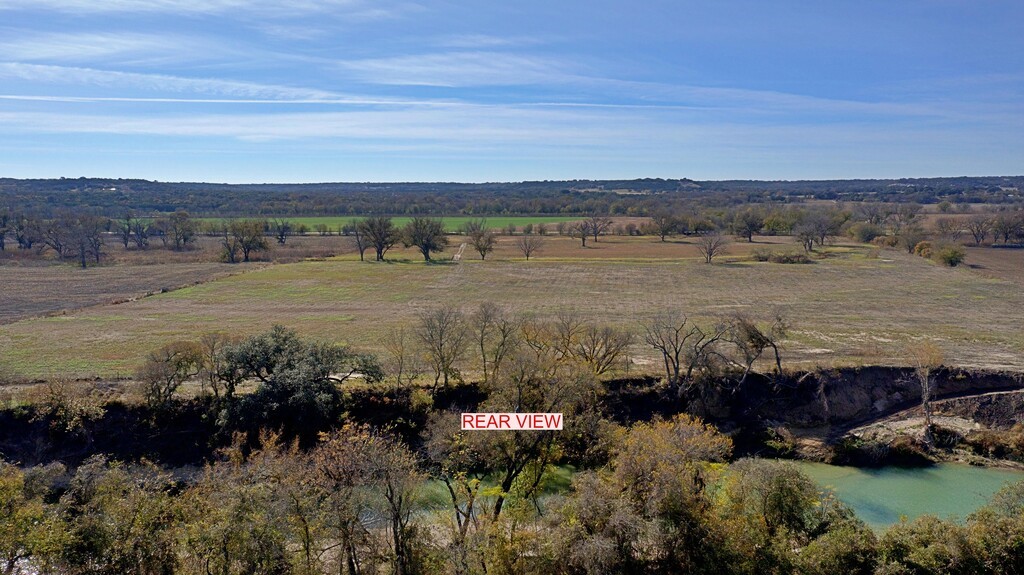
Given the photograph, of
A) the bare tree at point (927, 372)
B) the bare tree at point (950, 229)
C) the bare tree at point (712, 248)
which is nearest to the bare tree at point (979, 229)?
the bare tree at point (950, 229)

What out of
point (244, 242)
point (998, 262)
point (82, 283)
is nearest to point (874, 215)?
point (998, 262)

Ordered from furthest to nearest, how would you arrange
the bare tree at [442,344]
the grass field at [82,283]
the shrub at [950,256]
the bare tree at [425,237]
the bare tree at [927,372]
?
the bare tree at [425,237] < the shrub at [950,256] < the grass field at [82,283] < the bare tree at [442,344] < the bare tree at [927,372]

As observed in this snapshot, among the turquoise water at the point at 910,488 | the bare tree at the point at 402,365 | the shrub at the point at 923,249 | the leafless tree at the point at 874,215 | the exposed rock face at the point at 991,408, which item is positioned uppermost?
the leafless tree at the point at 874,215

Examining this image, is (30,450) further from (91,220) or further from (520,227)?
(520,227)

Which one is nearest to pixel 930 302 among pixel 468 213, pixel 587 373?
pixel 587 373

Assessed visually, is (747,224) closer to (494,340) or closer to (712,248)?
(712,248)

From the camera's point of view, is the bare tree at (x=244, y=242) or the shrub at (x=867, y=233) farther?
the shrub at (x=867, y=233)

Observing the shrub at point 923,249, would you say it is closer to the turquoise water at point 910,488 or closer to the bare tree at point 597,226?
the bare tree at point 597,226
